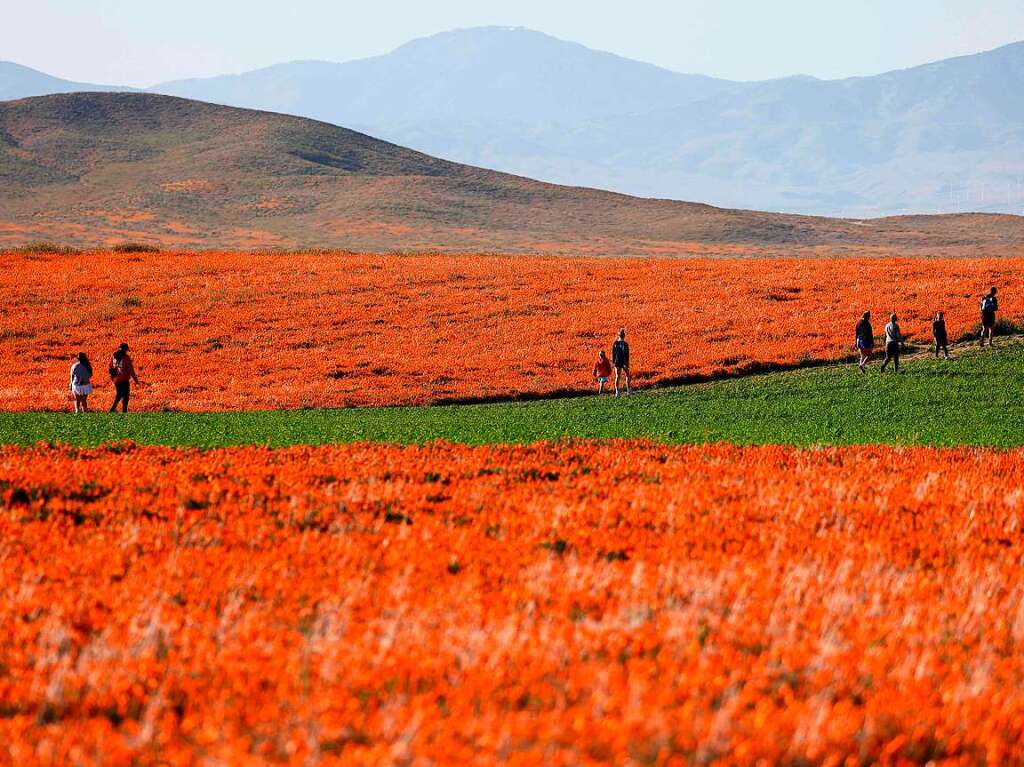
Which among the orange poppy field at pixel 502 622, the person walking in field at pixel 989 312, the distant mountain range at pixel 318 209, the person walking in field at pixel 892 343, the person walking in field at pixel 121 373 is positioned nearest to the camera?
the orange poppy field at pixel 502 622

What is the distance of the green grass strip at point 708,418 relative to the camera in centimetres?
2323

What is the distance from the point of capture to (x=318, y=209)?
160 meters

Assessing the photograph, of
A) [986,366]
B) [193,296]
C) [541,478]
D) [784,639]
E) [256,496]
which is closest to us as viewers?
[784,639]

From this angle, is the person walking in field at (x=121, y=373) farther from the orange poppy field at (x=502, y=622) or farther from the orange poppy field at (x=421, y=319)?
the orange poppy field at (x=502, y=622)

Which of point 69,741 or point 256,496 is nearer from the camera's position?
point 69,741

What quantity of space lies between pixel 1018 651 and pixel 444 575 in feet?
13.6

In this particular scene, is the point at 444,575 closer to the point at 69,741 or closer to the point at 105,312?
the point at 69,741

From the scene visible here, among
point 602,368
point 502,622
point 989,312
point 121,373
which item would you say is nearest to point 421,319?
point 602,368

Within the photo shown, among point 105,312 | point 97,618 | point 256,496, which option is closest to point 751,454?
point 256,496

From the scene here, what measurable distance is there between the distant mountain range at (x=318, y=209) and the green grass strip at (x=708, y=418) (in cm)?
9525

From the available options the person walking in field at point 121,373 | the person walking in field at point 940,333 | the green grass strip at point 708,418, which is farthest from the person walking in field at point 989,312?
the person walking in field at point 121,373

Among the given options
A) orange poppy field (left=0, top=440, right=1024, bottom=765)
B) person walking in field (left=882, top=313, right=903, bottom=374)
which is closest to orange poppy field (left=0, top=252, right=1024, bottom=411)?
person walking in field (left=882, top=313, right=903, bottom=374)

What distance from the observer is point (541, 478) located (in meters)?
14.4

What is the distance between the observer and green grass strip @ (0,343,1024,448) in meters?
23.2
